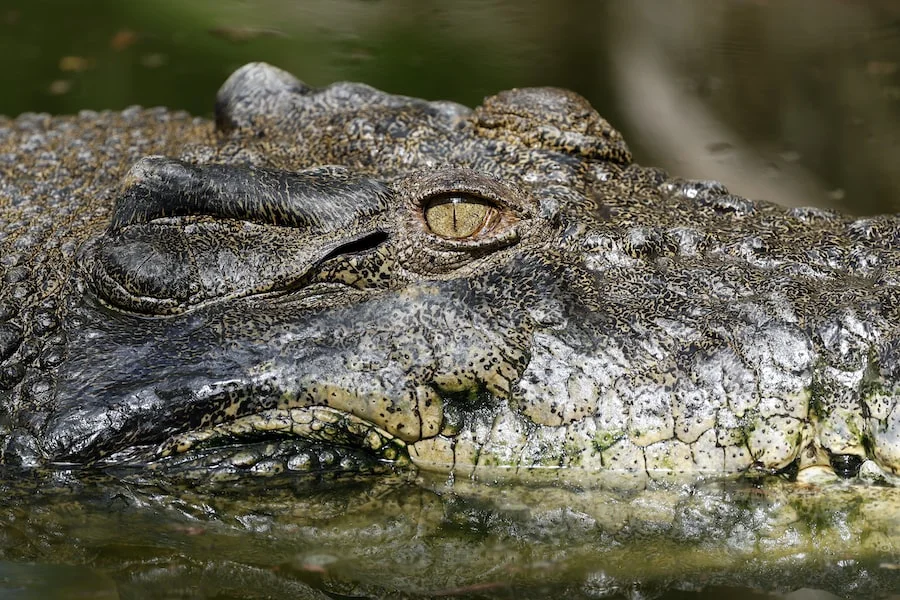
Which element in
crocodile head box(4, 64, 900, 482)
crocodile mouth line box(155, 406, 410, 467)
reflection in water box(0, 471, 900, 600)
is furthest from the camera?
crocodile mouth line box(155, 406, 410, 467)

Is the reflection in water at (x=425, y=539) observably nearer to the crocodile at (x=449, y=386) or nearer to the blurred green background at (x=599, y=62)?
the crocodile at (x=449, y=386)

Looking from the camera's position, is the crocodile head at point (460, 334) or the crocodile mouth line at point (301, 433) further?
the crocodile mouth line at point (301, 433)

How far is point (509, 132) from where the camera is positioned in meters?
3.57

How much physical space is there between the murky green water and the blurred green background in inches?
0.8

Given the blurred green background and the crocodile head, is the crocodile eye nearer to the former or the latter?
the crocodile head

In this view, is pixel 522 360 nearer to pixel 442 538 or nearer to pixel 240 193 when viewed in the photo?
pixel 442 538

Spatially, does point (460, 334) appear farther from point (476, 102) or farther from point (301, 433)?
point (476, 102)

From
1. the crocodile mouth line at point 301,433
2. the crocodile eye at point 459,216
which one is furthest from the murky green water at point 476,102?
the crocodile eye at point 459,216

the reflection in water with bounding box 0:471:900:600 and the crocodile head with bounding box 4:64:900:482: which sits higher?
the crocodile head with bounding box 4:64:900:482

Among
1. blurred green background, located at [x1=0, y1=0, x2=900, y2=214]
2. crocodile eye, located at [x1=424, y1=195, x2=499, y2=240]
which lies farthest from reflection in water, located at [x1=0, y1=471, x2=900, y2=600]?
blurred green background, located at [x1=0, y1=0, x2=900, y2=214]

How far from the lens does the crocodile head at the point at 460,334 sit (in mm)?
2850

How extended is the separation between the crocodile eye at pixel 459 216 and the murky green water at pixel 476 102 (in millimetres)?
761

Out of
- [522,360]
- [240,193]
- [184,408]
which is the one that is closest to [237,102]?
[240,193]

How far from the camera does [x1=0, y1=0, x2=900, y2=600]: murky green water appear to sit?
109 inches
